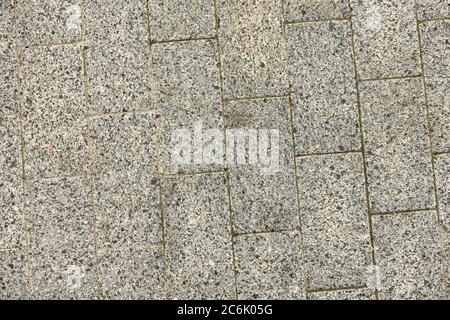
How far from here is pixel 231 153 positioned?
310 cm

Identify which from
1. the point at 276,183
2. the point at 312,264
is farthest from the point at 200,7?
the point at 312,264

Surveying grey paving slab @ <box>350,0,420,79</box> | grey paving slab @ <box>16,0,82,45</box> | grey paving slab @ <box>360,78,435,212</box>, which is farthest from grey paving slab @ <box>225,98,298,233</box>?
grey paving slab @ <box>16,0,82,45</box>

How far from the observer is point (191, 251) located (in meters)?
3.09

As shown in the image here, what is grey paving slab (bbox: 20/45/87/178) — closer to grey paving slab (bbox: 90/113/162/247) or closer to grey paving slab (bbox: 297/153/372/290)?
grey paving slab (bbox: 90/113/162/247)

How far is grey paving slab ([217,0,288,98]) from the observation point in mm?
3119

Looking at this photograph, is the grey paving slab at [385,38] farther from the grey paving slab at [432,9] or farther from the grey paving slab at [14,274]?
the grey paving slab at [14,274]

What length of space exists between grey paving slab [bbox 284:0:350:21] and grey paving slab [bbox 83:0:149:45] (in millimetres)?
906

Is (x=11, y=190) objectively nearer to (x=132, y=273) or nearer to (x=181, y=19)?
(x=132, y=273)

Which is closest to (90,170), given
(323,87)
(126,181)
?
(126,181)

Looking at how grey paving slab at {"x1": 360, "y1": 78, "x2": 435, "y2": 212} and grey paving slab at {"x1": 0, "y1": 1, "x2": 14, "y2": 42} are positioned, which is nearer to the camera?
grey paving slab at {"x1": 360, "y1": 78, "x2": 435, "y2": 212}

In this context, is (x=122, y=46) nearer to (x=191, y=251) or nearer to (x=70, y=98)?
(x=70, y=98)

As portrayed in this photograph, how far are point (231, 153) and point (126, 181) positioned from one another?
0.67 m

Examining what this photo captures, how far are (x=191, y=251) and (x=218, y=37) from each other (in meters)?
1.33

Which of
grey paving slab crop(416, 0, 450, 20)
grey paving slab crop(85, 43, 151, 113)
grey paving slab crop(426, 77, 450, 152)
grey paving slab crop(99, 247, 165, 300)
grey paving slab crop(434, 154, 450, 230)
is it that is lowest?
grey paving slab crop(99, 247, 165, 300)
